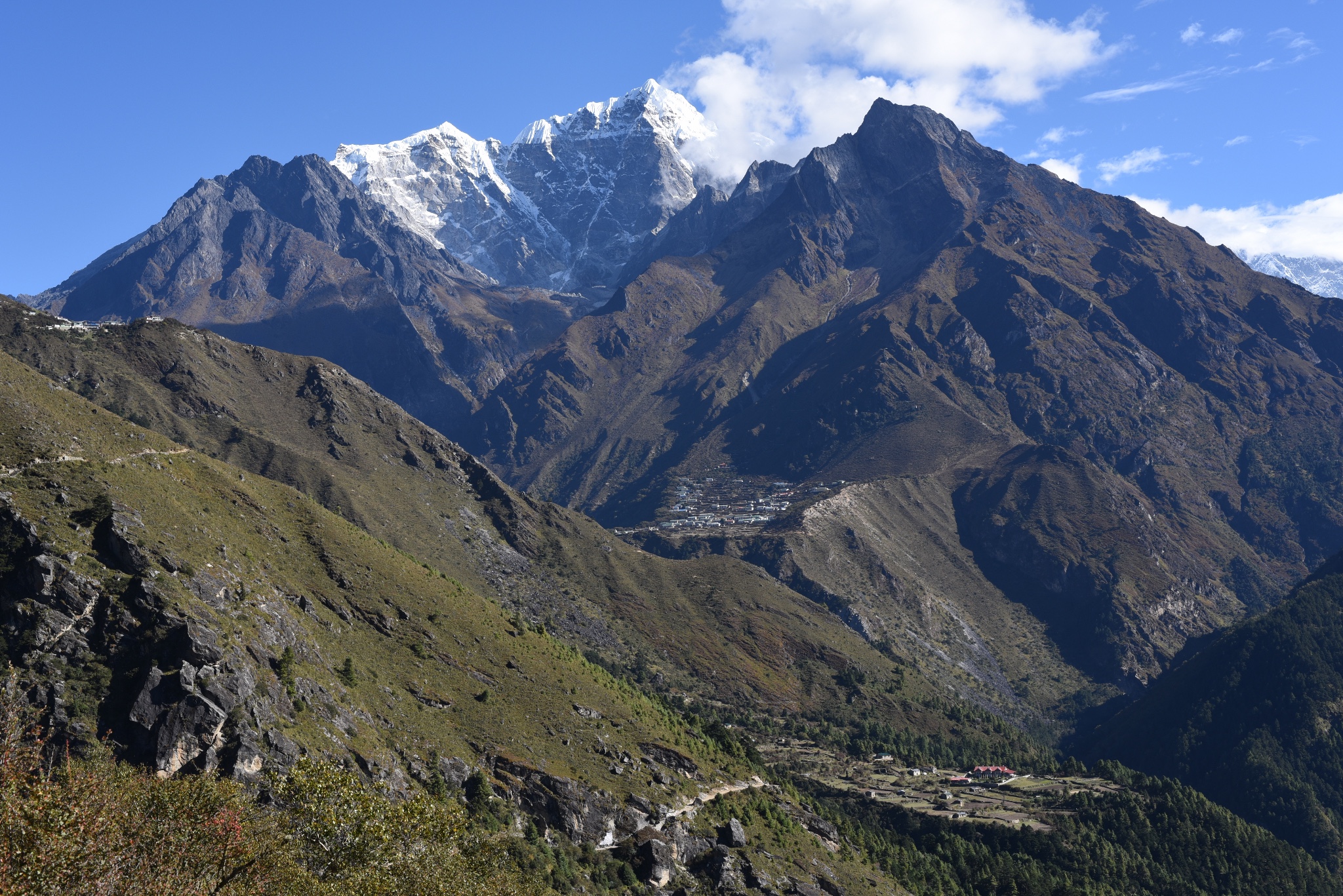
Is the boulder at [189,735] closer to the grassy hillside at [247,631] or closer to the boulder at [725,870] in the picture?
the grassy hillside at [247,631]

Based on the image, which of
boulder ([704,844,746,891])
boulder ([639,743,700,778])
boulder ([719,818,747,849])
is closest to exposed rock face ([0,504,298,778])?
boulder ([704,844,746,891])

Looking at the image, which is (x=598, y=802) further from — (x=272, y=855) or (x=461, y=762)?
(x=272, y=855)

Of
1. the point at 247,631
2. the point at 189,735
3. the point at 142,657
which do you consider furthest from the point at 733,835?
the point at 142,657

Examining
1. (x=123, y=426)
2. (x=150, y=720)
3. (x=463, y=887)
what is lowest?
(x=150, y=720)

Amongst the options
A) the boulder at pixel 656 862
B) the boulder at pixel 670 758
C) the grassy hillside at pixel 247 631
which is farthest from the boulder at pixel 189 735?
the boulder at pixel 670 758

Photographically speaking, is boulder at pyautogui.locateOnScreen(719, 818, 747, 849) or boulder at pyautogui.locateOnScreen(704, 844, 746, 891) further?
boulder at pyautogui.locateOnScreen(719, 818, 747, 849)

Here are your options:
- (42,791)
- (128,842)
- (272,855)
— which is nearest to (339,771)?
(272,855)

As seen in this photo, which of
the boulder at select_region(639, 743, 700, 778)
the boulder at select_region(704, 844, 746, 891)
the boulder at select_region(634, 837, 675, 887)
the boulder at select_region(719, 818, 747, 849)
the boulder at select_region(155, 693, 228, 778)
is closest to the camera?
Result: the boulder at select_region(155, 693, 228, 778)

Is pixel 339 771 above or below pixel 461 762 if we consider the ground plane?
above

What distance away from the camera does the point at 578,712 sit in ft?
488

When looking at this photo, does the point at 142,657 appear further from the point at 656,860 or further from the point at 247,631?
the point at 656,860

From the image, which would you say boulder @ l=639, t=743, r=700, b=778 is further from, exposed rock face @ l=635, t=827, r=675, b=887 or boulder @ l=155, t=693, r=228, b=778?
boulder @ l=155, t=693, r=228, b=778

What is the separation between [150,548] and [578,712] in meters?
64.9

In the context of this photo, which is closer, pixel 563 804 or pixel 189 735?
pixel 189 735
